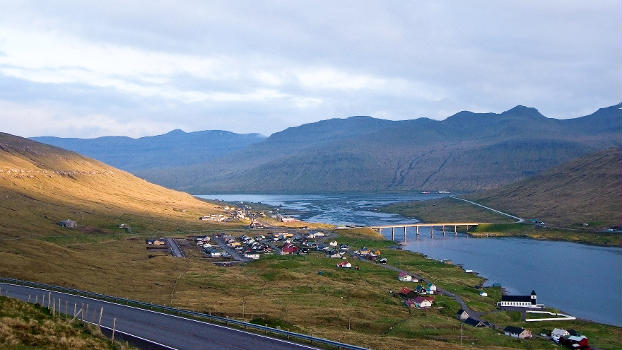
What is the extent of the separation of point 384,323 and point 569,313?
36.5 meters

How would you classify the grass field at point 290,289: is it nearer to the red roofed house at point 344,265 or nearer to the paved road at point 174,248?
the red roofed house at point 344,265

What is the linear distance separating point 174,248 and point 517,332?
80915mm

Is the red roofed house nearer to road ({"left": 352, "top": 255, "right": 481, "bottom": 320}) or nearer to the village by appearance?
the village

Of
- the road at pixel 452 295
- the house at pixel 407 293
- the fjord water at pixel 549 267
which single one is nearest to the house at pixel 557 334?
the road at pixel 452 295

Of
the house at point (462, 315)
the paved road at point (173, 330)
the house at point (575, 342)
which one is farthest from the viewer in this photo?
the house at point (462, 315)

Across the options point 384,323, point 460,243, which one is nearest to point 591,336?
point 384,323

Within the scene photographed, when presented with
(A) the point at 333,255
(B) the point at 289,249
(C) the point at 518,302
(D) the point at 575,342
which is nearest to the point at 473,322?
(D) the point at 575,342

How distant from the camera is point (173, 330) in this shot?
37438mm

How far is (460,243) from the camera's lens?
157 meters

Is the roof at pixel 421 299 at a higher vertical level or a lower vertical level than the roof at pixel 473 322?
higher

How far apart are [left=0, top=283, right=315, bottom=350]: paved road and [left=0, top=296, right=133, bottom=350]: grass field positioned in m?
4.80

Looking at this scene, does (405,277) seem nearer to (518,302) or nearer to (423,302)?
(518,302)

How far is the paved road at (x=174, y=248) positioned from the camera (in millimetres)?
110206

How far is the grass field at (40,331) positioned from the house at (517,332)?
4577 centimetres
